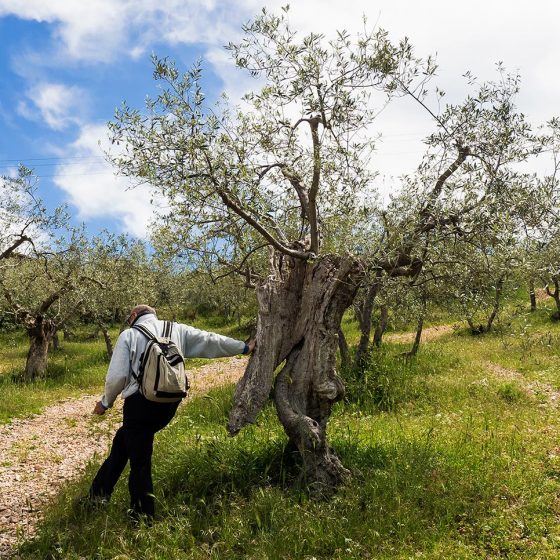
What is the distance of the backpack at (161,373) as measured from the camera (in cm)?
718

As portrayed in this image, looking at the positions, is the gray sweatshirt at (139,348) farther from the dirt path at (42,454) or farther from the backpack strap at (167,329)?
the dirt path at (42,454)

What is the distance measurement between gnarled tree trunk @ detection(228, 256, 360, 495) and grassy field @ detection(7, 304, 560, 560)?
664 millimetres

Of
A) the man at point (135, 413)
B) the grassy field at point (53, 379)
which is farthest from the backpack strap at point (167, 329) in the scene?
the grassy field at point (53, 379)

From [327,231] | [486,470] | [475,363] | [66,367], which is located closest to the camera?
[486,470]

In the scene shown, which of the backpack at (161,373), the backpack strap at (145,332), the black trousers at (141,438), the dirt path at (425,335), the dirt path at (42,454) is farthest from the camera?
the dirt path at (425,335)

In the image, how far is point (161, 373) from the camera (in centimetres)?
719

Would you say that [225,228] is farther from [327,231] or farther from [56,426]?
[56,426]

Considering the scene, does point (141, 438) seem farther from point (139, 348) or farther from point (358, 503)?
point (358, 503)

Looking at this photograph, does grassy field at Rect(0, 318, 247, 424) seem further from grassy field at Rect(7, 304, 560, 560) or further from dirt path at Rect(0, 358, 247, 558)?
grassy field at Rect(7, 304, 560, 560)

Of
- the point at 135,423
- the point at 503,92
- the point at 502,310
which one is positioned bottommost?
the point at 135,423

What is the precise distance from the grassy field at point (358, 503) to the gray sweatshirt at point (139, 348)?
1.78 metres

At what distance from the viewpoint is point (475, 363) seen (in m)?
19.1

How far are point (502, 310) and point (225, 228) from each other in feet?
18.1

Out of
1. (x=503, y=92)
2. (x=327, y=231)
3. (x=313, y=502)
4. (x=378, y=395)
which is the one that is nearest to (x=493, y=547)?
(x=313, y=502)
